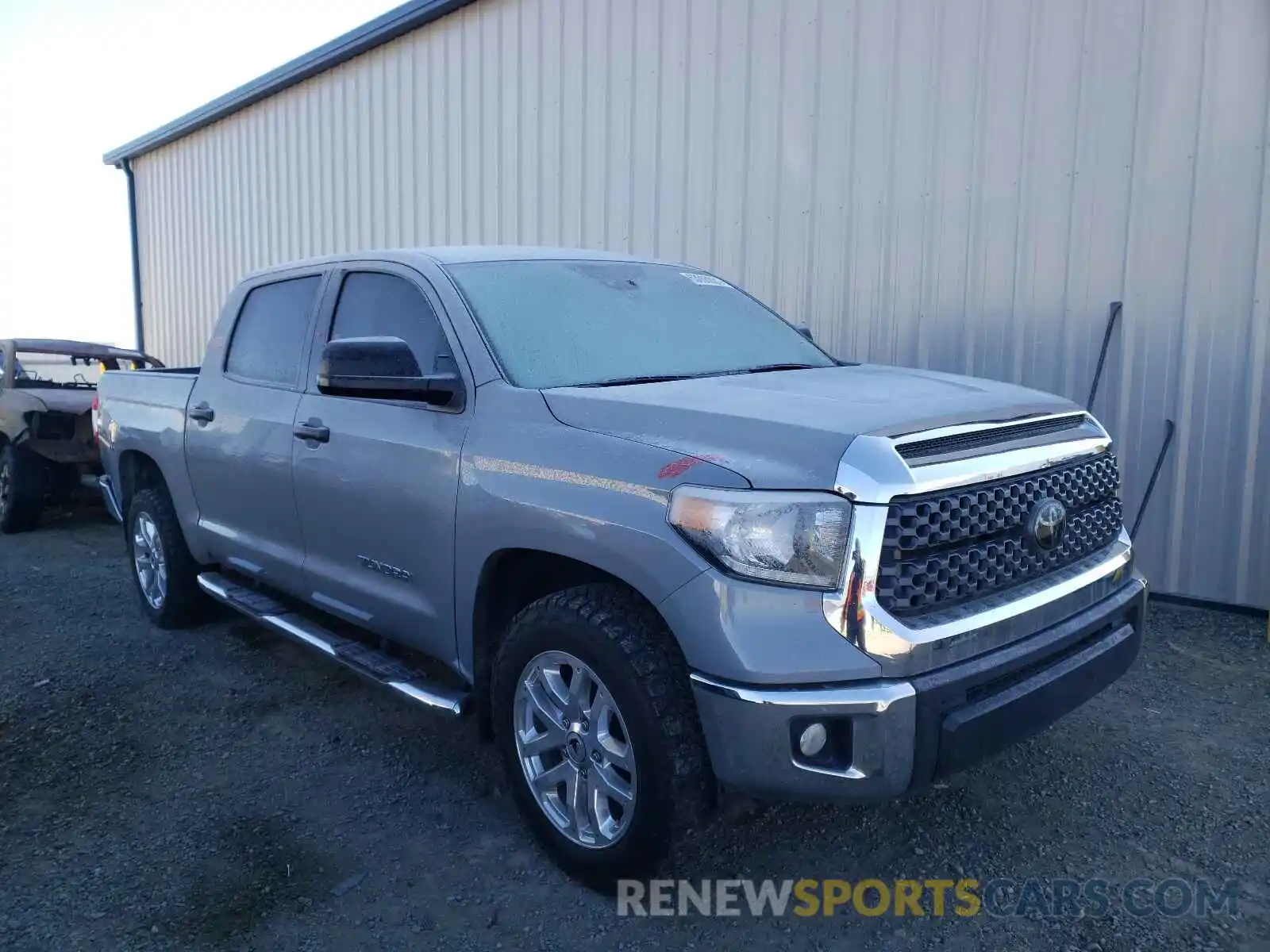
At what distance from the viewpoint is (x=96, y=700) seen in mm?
4391

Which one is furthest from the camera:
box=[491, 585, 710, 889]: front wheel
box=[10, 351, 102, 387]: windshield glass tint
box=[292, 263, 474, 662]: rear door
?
box=[10, 351, 102, 387]: windshield glass tint

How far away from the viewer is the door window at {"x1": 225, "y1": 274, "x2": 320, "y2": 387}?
13.7ft

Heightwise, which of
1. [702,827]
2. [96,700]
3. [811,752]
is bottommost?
[96,700]

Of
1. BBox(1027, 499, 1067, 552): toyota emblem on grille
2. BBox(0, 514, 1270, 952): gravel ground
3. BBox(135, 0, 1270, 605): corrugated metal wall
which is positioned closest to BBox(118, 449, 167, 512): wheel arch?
BBox(0, 514, 1270, 952): gravel ground

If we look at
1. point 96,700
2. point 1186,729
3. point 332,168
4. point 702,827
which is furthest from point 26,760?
point 332,168

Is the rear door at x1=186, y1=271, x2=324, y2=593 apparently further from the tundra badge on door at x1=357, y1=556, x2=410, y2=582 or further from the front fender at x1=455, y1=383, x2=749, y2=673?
the front fender at x1=455, y1=383, x2=749, y2=673

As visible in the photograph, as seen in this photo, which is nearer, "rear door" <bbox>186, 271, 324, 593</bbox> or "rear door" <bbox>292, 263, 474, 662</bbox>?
"rear door" <bbox>292, 263, 474, 662</bbox>

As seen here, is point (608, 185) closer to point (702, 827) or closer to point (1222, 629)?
point (1222, 629)

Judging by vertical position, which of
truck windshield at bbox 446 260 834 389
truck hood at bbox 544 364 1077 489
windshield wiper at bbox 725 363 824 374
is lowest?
truck hood at bbox 544 364 1077 489

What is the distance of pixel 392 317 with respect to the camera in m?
3.66

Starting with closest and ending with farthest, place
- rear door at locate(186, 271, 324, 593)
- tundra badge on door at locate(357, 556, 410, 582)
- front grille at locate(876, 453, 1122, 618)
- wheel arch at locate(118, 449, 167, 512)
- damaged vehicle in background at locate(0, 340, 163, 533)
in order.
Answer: front grille at locate(876, 453, 1122, 618)
tundra badge on door at locate(357, 556, 410, 582)
rear door at locate(186, 271, 324, 593)
wheel arch at locate(118, 449, 167, 512)
damaged vehicle in background at locate(0, 340, 163, 533)

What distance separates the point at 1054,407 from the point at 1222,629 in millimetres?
2933

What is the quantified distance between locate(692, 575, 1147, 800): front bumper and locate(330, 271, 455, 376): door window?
160cm

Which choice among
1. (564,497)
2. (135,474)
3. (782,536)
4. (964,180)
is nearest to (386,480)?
(564,497)
